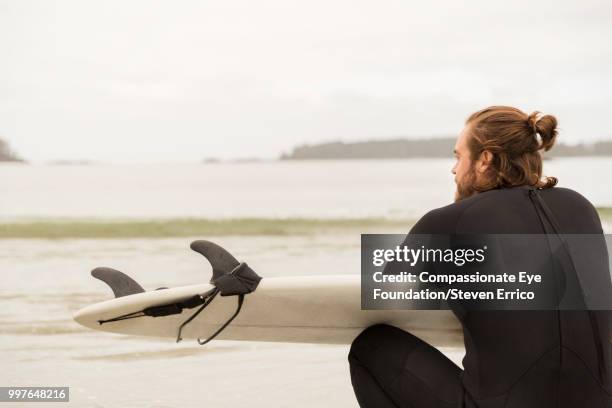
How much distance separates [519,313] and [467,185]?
10.0 inches

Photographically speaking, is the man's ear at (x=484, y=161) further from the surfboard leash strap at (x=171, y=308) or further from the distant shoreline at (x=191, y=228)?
the distant shoreline at (x=191, y=228)

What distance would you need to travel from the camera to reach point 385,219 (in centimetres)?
1698

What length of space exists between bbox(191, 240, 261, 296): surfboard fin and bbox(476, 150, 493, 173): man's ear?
0.53 meters

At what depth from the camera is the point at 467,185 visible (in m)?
1.65

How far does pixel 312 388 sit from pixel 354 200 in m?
21.0

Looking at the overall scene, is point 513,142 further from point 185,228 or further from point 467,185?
point 185,228

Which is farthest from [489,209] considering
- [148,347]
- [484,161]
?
[148,347]

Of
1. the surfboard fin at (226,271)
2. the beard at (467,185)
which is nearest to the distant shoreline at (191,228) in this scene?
the surfboard fin at (226,271)

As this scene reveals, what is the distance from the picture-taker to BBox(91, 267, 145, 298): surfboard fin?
2188mm

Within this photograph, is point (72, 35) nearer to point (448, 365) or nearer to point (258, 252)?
point (258, 252)

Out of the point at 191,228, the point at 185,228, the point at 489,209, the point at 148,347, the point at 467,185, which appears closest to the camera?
the point at 489,209

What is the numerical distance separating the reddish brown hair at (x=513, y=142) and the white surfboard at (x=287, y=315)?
530 mm

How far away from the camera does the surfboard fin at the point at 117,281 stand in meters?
2.19

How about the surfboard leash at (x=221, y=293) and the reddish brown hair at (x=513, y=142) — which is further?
the surfboard leash at (x=221, y=293)
